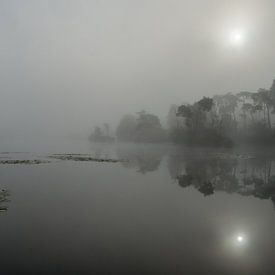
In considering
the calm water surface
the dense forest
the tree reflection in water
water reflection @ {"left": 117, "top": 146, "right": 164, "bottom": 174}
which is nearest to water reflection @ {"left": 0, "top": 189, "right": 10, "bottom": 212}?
the calm water surface

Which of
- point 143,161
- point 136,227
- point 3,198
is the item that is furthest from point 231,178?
point 3,198

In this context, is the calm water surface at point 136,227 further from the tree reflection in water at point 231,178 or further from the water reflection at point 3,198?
the tree reflection in water at point 231,178

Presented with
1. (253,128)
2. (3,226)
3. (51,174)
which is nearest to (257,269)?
(3,226)

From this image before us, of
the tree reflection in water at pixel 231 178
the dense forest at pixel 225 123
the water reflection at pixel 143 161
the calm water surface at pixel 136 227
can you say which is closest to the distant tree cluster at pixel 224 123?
the dense forest at pixel 225 123

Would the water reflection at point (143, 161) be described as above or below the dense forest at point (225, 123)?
below

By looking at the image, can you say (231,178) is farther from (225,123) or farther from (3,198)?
(225,123)

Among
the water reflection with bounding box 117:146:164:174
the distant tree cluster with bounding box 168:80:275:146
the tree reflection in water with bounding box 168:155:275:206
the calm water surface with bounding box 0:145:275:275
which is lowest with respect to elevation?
the calm water surface with bounding box 0:145:275:275

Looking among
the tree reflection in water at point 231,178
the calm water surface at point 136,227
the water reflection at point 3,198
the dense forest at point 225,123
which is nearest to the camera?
the calm water surface at point 136,227

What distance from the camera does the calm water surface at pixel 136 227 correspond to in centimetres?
1608

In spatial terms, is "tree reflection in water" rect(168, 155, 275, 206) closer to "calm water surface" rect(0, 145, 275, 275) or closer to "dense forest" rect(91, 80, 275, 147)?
"calm water surface" rect(0, 145, 275, 275)

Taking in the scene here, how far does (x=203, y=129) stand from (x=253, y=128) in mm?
16878

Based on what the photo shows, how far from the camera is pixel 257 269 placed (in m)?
15.6

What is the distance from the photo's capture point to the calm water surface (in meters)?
16.1

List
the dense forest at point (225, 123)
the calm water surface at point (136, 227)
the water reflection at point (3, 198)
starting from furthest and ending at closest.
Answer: the dense forest at point (225, 123)
the water reflection at point (3, 198)
the calm water surface at point (136, 227)
